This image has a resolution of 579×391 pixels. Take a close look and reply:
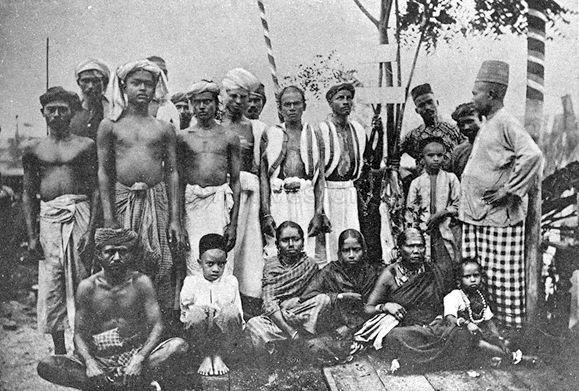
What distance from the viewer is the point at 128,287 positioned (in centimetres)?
394

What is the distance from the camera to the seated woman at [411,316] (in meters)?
4.09

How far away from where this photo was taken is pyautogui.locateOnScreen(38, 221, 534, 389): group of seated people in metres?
3.92

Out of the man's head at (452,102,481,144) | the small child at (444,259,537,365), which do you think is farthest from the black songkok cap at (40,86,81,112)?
the small child at (444,259,537,365)

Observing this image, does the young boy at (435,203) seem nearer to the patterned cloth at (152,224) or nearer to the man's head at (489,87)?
the man's head at (489,87)

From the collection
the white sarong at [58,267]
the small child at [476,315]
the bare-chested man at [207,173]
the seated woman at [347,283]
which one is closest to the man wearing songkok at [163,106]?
the bare-chested man at [207,173]

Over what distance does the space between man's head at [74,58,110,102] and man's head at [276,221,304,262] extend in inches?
55.8

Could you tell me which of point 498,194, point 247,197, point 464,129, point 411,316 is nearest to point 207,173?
point 247,197

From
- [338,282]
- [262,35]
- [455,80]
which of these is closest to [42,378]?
[338,282]

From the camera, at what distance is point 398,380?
4.03 m

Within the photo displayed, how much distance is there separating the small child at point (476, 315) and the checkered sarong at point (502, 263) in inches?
3.2

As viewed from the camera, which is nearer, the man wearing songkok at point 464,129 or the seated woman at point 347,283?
the seated woman at point 347,283

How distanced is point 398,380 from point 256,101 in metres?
1.99

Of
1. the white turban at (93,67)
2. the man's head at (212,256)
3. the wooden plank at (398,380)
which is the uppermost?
the white turban at (93,67)

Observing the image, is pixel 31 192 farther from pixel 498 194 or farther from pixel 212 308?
pixel 498 194
